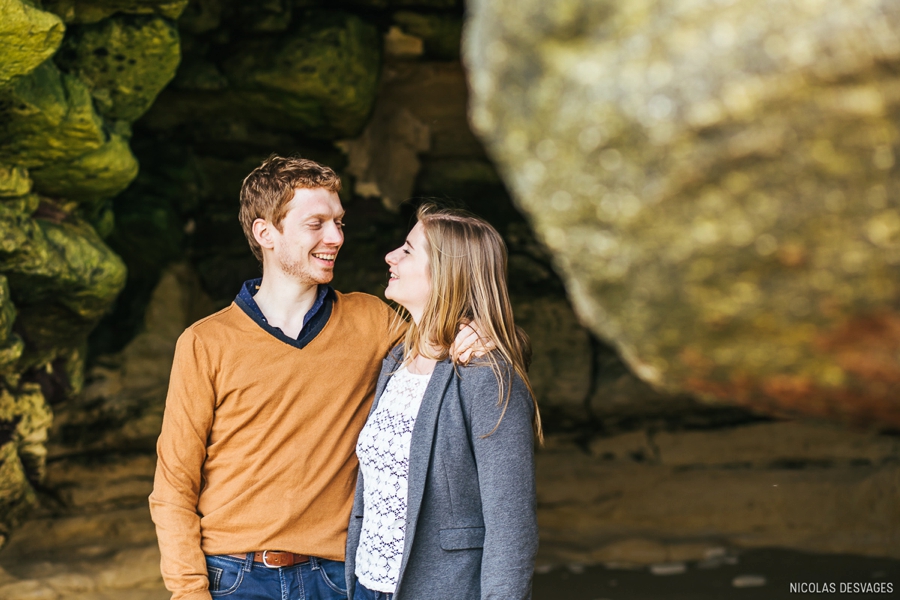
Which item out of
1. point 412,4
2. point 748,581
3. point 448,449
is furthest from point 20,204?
point 748,581

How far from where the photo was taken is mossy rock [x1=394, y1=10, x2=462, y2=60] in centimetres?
481

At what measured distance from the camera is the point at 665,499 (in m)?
5.69

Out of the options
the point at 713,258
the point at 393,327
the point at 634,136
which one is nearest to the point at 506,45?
the point at 634,136

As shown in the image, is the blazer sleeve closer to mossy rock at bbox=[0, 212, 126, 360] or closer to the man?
the man

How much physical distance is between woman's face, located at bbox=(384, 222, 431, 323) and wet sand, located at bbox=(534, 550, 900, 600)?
10.4 feet

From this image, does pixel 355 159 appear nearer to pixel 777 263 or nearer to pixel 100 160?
pixel 100 160

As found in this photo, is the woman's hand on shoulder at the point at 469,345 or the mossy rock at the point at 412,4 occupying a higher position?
the mossy rock at the point at 412,4

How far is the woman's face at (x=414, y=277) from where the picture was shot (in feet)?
6.64

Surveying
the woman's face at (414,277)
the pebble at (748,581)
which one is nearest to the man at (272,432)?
the woman's face at (414,277)

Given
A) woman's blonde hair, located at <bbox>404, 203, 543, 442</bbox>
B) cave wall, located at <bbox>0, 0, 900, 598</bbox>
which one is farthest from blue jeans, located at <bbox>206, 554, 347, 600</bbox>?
cave wall, located at <bbox>0, 0, 900, 598</bbox>

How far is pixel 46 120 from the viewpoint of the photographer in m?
2.83

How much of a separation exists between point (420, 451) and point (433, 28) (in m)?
3.57

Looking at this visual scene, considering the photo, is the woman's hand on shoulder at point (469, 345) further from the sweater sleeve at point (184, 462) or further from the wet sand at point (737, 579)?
the wet sand at point (737, 579)

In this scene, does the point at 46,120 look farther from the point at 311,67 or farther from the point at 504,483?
the point at 504,483
